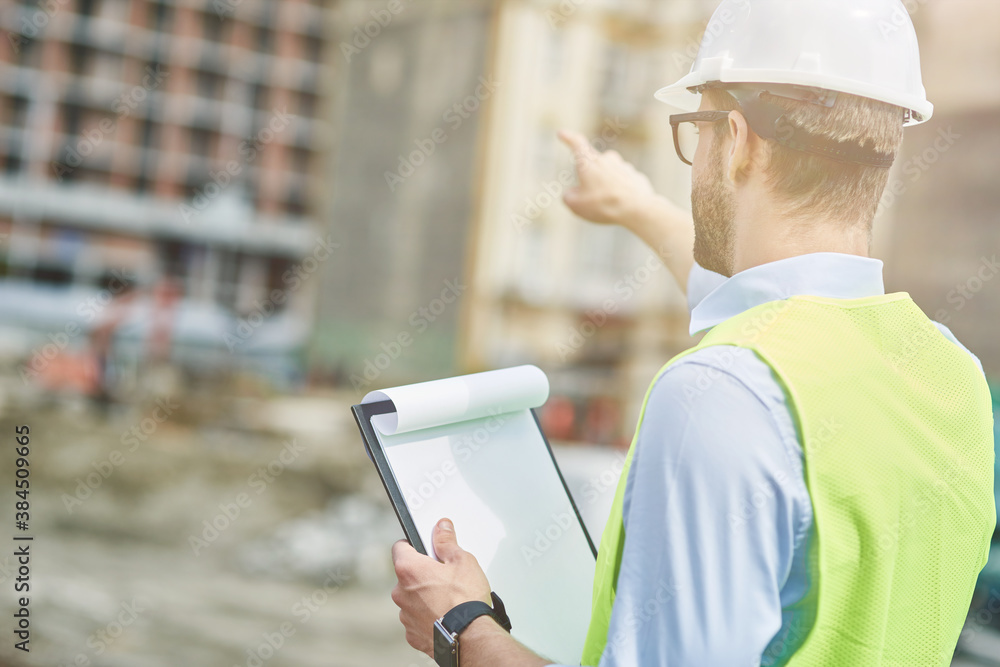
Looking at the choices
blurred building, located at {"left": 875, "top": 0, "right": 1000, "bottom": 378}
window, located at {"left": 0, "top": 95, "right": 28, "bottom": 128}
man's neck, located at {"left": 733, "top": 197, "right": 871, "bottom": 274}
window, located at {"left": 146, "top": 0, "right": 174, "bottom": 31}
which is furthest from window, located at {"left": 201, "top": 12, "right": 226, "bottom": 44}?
man's neck, located at {"left": 733, "top": 197, "right": 871, "bottom": 274}

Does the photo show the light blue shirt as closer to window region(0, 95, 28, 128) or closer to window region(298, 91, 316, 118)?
window region(298, 91, 316, 118)

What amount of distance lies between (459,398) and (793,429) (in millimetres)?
557

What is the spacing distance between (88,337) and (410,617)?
20.9 m

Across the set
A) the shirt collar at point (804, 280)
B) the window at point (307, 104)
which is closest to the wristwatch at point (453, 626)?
the shirt collar at point (804, 280)

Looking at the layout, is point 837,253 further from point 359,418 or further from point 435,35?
point 435,35

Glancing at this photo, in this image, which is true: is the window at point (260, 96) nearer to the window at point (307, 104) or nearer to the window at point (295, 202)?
the window at point (307, 104)

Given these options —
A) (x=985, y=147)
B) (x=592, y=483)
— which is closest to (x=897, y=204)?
(x=985, y=147)

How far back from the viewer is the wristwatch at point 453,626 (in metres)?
1.17

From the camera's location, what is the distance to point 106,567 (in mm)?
9750

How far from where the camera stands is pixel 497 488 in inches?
55.2

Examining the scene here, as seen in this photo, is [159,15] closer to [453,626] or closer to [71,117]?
[71,117]

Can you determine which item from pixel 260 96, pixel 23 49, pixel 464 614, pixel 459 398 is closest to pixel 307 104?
pixel 260 96

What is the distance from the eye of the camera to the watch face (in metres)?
1.17

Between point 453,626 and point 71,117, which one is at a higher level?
point 71,117
